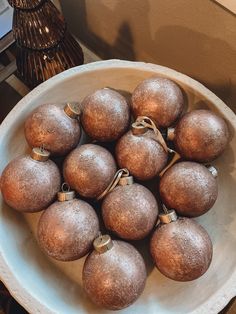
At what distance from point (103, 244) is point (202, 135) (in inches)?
9.2

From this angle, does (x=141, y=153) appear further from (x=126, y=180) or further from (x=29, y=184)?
(x=29, y=184)

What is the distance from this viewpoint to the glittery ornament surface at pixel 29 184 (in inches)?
27.6

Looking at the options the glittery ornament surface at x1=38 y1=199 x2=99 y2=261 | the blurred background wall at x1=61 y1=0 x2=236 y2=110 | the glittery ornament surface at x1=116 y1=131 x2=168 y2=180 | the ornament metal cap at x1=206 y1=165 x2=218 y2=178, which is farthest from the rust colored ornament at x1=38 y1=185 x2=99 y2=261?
the blurred background wall at x1=61 y1=0 x2=236 y2=110

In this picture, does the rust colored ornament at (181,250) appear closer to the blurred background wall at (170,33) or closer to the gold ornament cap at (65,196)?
the gold ornament cap at (65,196)

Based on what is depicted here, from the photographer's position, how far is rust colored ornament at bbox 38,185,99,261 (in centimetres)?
67

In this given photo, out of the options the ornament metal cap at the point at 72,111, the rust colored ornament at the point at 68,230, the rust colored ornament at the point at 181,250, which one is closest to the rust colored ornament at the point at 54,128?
the ornament metal cap at the point at 72,111

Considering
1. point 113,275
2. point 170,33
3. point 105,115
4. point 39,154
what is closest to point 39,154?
point 39,154

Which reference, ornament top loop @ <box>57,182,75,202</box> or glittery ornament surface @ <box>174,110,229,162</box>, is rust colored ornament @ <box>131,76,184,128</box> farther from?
ornament top loop @ <box>57,182,75,202</box>

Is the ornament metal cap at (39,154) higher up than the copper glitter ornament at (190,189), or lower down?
higher up

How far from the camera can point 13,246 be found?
0.74 meters

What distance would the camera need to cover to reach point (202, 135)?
72cm

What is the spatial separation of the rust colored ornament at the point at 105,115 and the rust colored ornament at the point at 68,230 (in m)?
0.13

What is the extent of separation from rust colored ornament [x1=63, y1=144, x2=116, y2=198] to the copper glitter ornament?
96 mm

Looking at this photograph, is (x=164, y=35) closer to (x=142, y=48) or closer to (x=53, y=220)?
(x=142, y=48)
